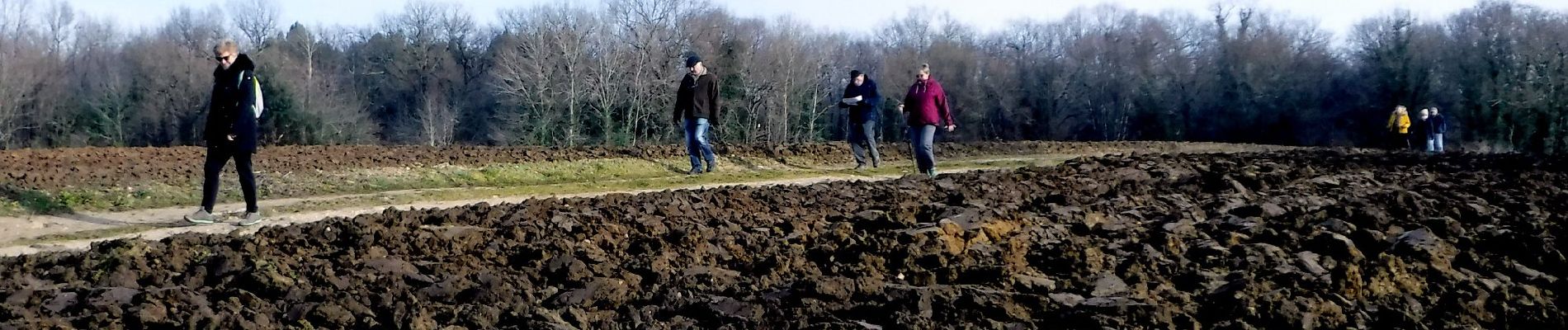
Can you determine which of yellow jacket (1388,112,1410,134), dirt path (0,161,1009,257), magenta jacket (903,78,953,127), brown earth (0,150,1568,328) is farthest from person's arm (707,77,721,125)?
yellow jacket (1388,112,1410,134)

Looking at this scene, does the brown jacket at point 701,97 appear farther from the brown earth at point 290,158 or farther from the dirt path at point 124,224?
the brown earth at point 290,158

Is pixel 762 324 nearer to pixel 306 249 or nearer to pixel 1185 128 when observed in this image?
pixel 306 249

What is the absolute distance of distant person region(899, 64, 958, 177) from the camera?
12547 millimetres

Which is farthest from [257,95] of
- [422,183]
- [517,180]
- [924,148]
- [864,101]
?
[864,101]

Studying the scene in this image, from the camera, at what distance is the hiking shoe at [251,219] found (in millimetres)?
8375

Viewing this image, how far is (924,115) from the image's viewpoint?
12578mm

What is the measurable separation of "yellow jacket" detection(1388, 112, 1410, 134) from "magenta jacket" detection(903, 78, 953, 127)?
1577cm

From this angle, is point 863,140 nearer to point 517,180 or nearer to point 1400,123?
point 517,180

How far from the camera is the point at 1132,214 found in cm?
723

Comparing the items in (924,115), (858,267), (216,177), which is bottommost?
(858,267)

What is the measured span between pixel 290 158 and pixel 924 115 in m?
10.1

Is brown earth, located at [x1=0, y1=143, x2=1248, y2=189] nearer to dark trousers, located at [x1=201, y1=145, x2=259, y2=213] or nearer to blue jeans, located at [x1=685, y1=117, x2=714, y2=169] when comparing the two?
blue jeans, located at [x1=685, y1=117, x2=714, y2=169]

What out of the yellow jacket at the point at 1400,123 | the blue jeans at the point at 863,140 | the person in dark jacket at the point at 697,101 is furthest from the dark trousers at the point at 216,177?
the yellow jacket at the point at 1400,123

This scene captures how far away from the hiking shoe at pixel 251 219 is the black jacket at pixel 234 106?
0.51 metres
